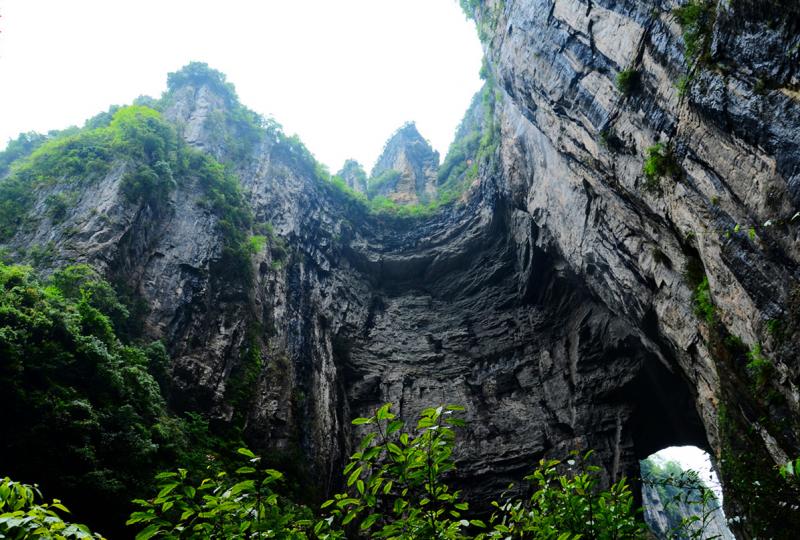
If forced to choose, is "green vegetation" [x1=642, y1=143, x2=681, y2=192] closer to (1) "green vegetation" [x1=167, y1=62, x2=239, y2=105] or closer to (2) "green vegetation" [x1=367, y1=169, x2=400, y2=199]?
(1) "green vegetation" [x1=167, y1=62, x2=239, y2=105]

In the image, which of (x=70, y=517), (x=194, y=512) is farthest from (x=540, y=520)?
(x=70, y=517)

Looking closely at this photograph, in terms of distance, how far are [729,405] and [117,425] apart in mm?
10963

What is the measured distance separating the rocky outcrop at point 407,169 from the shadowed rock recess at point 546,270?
337 inches

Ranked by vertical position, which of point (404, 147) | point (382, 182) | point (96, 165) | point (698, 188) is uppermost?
point (404, 147)

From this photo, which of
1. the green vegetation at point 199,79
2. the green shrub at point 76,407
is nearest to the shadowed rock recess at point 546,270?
the green vegetation at point 199,79

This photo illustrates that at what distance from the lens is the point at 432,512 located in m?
2.45

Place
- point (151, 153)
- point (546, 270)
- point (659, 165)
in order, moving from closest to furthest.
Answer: point (659, 165) → point (151, 153) → point (546, 270)

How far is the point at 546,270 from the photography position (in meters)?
17.6

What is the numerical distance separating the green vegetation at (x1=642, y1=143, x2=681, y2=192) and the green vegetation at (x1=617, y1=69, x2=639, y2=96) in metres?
1.49

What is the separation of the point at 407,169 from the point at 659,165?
1107 inches

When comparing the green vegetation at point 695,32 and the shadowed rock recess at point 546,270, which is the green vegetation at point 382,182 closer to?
the shadowed rock recess at point 546,270

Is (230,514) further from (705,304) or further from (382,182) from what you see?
(382,182)

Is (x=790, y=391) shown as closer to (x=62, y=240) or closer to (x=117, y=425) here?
(x=117, y=425)

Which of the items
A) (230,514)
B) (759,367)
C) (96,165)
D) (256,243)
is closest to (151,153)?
(96,165)
